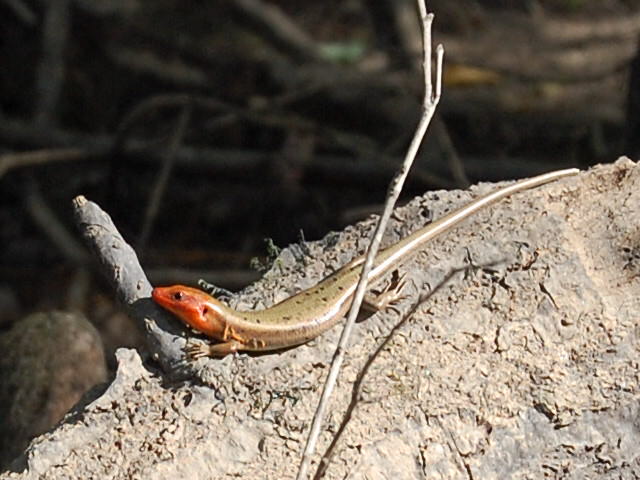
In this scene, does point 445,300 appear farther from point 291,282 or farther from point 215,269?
point 215,269

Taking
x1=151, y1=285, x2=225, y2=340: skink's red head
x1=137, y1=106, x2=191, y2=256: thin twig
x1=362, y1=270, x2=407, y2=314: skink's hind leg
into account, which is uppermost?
x1=137, y1=106, x2=191, y2=256: thin twig

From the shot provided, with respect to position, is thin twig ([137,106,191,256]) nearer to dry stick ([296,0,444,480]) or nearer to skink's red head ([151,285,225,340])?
skink's red head ([151,285,225,340])

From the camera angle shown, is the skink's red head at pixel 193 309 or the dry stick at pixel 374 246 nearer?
the dry stick at pixel 374 246

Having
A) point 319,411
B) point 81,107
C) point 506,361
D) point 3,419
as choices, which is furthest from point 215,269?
point 319,411

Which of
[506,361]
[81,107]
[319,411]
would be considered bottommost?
[319,411]

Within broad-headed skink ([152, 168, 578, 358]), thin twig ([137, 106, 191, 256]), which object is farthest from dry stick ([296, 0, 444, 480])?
thin twig ([137, 106, 191, 256])

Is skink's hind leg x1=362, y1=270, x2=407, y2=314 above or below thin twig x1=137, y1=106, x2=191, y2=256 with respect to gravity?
below

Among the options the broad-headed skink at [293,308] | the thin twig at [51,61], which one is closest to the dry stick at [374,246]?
the broad-headed skink at [293,308]

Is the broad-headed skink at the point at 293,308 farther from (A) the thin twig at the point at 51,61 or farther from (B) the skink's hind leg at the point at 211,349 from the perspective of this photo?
(A) the thin twig at the point at 51,61
